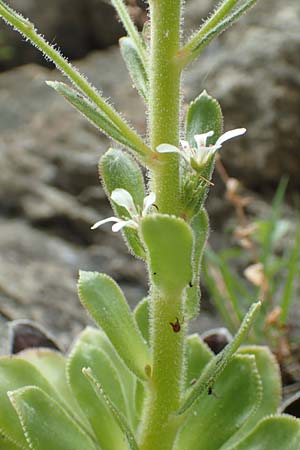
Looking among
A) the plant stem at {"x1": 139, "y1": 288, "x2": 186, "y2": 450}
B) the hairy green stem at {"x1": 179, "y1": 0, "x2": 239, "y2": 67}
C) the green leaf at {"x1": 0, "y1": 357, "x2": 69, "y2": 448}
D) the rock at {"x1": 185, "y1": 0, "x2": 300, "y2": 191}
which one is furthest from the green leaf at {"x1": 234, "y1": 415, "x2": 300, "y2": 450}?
the rock at {"x1": 185, "y1": 0, "x2": 300, "y2": 191}

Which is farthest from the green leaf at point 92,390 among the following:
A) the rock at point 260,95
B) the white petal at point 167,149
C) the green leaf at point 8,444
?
the rock at point 260,95

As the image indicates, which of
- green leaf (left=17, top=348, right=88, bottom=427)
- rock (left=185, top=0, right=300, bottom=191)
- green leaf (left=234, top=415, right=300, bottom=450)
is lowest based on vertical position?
rock (left=185, top=0, right=300, bottom=191)

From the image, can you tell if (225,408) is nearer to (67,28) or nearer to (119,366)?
(119,366)

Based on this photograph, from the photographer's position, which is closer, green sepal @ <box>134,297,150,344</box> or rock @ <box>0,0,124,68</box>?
green sepal @ <box>134,297,150,344</box>

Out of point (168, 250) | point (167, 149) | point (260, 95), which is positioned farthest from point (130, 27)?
point (260, 95)

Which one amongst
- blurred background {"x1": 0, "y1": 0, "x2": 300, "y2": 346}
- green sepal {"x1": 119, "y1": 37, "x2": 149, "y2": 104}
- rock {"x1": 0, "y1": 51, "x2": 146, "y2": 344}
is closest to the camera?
green sepal {"x1": 119, "y1": 37, "x2": 149, "y2": 104}

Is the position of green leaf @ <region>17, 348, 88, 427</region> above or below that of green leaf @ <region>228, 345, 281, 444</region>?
above

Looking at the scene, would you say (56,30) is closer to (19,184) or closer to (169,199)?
(19,184)

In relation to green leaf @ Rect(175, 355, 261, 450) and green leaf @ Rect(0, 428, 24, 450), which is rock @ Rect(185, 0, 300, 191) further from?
green leaf @ Rect(0, 428, 24, 450)

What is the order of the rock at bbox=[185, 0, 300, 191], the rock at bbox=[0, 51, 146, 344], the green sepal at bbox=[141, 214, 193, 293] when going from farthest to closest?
the rock at bbox=[185, 0, 300, 191] < the rock at bbox=[0, 51, 146, 344] < the green sepal at bbox=[141, 214, 193, 293]
